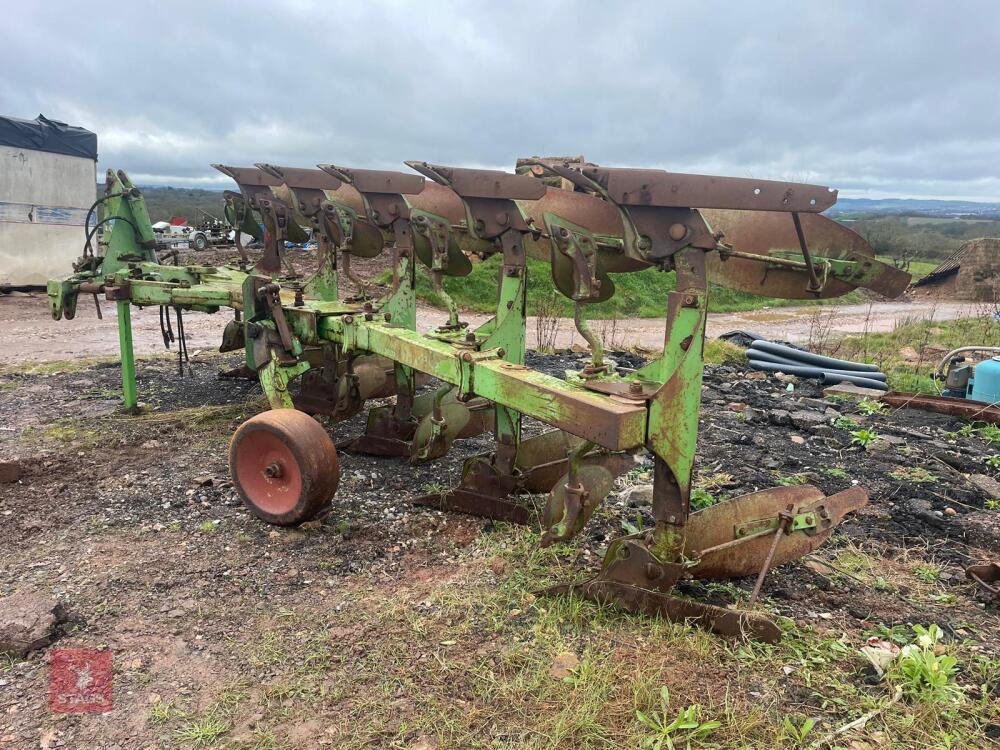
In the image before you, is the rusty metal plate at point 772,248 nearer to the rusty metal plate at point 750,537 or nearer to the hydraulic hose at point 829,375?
the rusty metal plate at point 750,537

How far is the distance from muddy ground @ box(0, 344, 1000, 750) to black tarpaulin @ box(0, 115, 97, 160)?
36.0 feet

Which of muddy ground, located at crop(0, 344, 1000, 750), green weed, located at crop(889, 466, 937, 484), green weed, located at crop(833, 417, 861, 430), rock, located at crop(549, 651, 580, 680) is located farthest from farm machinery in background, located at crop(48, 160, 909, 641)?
Answer: green weed, located at crop(833, 417, 861, 430)

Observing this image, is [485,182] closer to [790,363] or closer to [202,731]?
[202,731]

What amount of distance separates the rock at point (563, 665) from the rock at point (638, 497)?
5.77 ft

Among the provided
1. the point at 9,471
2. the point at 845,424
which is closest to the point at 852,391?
the point at 845,424

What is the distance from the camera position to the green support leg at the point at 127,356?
6.55 metres

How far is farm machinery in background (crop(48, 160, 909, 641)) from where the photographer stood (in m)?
3.12

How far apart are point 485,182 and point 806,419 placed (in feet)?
14.2

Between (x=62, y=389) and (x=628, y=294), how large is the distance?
13.2 metres

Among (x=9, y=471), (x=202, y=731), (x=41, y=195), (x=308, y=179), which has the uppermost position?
(x=41, y=195)

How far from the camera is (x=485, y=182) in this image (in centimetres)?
407

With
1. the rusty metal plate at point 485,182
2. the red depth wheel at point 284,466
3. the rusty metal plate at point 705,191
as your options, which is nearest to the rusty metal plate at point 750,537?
the rusty metal plate at point 705,191

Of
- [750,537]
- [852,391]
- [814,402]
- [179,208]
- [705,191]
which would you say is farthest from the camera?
[179,208]

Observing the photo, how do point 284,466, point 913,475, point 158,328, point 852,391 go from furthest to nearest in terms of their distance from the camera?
point 158,328 < point 852,391 < point 913,475 < point 284,466
